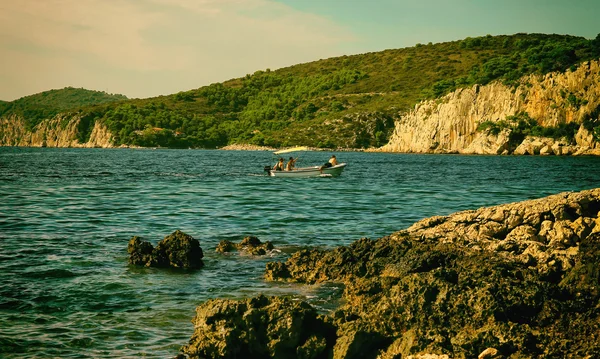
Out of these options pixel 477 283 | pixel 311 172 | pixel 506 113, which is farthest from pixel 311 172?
pixel 506 113

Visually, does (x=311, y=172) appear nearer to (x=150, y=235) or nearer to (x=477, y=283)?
(x=150, y=235)

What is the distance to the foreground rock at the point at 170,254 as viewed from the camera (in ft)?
56.3

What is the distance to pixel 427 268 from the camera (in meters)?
13.4

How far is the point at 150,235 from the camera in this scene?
2297 cm

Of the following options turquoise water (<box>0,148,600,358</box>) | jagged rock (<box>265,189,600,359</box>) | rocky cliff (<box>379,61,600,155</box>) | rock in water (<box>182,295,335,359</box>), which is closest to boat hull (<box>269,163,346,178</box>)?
turquoise water (<box>0,148,600,358</box>)

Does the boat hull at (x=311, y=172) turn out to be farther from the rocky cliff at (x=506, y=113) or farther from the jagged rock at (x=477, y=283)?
the rocky cliff at (x=506, y=113)

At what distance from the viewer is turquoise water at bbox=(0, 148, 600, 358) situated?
11.6 metres

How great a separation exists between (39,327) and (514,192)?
36.9 metres

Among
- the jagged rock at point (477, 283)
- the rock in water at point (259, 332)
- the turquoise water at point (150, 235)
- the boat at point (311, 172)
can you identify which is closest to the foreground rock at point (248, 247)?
the turquoise water at point (150, 235)

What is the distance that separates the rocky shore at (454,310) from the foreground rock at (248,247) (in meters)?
5.00

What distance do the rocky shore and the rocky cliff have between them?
9889 cm

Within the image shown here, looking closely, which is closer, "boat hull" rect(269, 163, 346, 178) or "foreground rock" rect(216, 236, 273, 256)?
"foreground rock" rect(216, 236, 273, 256)

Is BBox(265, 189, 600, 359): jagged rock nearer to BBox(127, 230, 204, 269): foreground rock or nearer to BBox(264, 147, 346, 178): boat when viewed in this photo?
BBox(127, 230, 204, 269): foreground rock

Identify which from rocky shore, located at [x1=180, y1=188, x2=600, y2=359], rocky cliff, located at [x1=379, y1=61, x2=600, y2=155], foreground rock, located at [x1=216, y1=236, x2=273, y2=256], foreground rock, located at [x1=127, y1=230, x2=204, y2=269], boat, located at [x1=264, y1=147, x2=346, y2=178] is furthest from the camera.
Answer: rocky cliff, located at [x1=379, y1=61, x2=600, y2=155]
